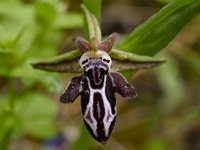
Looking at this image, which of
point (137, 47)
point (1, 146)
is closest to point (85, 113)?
point (137, 47)

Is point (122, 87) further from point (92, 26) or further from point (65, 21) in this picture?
point (65, 21)

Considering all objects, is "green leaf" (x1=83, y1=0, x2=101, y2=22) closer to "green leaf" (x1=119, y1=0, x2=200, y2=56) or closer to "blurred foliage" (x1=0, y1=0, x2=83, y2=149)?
"green leaf" (x1=119, y1=0, x2=200, y2=56)

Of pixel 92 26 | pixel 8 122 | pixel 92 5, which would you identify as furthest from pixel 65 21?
pixel 92 26

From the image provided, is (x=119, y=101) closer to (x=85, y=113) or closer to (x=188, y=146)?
(x=188, y=146)

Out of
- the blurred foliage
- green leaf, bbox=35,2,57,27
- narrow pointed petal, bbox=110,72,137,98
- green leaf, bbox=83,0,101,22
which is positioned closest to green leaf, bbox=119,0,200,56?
green leaf, bbox=83,0,101,22

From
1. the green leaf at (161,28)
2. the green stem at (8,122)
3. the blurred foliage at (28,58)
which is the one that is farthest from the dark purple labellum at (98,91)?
the green stem at (8,122)

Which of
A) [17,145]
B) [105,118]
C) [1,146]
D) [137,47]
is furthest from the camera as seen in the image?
[17,145]
